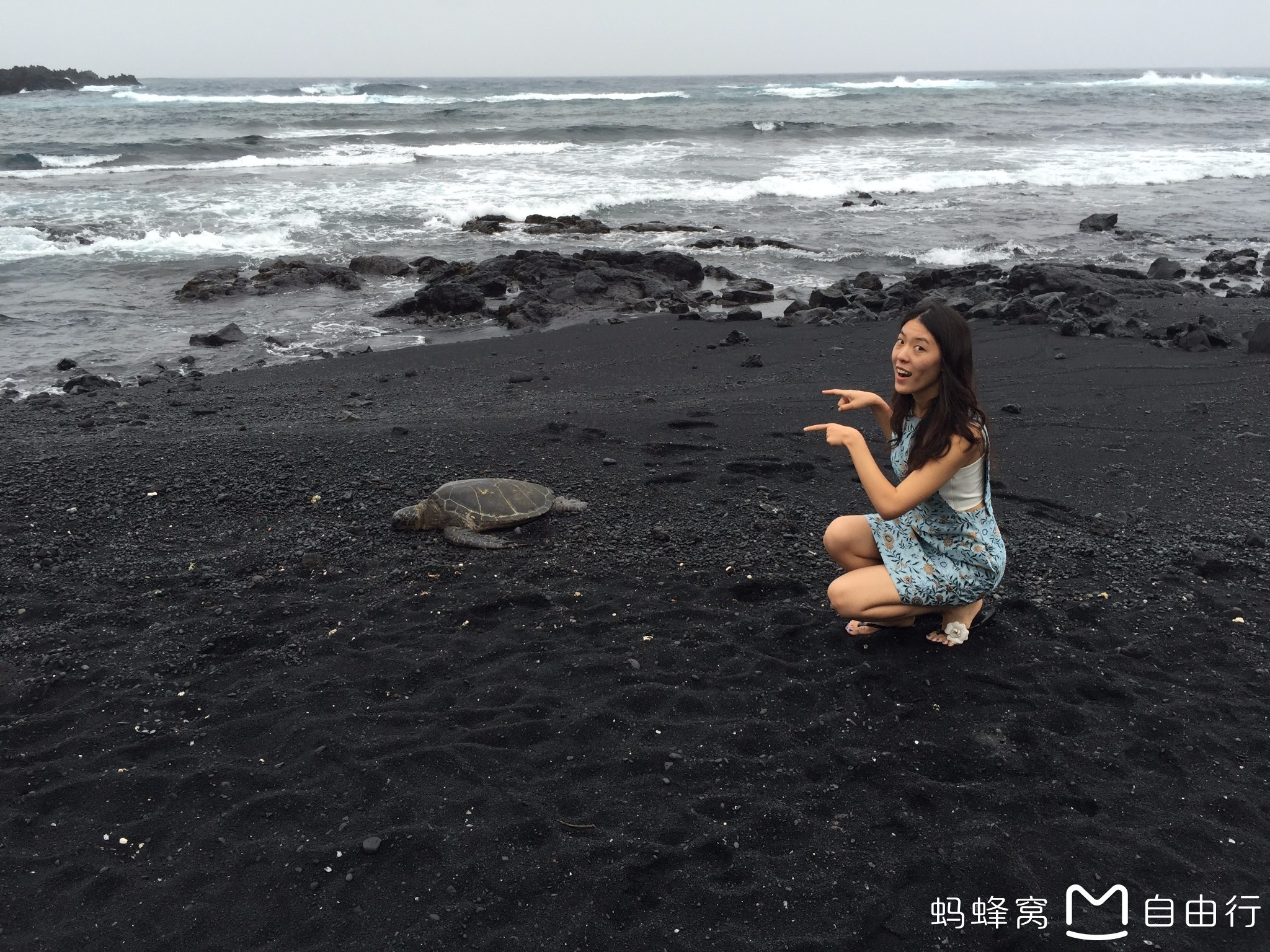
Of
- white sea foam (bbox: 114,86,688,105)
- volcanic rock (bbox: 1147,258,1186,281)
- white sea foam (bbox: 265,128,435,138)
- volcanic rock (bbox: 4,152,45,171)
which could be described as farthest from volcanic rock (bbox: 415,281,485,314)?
white sea foam (bbox: 114,86,688,105)

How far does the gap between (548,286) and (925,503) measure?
897cm

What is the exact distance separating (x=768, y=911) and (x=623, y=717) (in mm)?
924

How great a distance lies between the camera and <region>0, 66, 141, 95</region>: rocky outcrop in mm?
62406

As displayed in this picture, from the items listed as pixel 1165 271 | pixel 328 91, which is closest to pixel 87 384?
pixel 1165 271

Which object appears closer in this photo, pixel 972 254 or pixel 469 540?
pixel 469 540

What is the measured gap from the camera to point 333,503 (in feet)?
16.4

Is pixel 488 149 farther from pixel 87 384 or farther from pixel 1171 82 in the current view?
pixel 1171 82

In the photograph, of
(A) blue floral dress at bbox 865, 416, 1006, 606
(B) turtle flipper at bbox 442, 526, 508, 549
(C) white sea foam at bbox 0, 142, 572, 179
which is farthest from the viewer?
(C) white sea foam at bbox 0, 142, 572, 179

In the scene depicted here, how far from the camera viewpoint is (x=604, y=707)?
125 inches

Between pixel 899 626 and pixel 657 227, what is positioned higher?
pixel 657 227

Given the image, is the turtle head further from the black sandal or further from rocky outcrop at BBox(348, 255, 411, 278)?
rocky outcrop at BBox(348, 255, 411, 278)

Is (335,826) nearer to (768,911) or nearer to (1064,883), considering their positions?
(768,911)

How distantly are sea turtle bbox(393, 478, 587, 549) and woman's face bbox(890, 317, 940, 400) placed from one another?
2316 mm

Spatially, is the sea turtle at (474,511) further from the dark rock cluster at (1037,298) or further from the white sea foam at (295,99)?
the white sea foam at (295,99)
